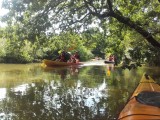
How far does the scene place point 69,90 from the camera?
487 inches

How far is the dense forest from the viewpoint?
1036 cm

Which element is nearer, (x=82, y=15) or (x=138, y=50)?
(x=138, y=50)

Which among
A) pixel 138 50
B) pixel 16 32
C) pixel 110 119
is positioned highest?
pixel 16 32

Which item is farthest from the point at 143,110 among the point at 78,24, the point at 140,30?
the point at 78,24

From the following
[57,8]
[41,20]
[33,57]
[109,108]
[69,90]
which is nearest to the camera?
[109,108]

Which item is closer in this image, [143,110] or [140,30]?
[143,110]

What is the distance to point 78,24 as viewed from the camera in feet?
40.0

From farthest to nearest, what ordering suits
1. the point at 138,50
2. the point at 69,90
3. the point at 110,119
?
the point at 69,90
the point at 138,50
the point at 110,119

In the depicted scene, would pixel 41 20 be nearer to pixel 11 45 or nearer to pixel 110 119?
pixel 11 45

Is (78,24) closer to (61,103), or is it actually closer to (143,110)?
(61,103)

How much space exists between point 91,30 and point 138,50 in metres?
3.68

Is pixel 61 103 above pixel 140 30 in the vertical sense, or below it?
below

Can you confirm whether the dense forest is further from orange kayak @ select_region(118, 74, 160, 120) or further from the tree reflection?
orange kayak @ select_region(118, 74, 160, 120)

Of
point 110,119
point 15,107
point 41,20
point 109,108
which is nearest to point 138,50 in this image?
point 109,108
